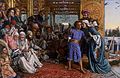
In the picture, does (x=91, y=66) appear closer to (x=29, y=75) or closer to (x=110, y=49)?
(x=110, y=49)

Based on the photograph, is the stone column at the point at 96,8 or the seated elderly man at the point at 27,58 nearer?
the seated elderly man at the point at 27,58

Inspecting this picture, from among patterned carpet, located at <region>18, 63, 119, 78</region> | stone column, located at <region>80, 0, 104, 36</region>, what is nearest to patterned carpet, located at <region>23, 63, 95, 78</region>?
patterned carpet, located at <region>18, 63, 119, 78</region>

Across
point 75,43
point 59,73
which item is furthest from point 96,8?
point 59,73

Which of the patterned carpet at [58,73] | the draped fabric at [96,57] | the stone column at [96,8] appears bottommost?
the patterned carpet at [58,73]

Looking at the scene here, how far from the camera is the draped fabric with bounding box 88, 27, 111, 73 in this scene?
3596mm

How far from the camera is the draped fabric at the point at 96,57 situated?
3.60 metres

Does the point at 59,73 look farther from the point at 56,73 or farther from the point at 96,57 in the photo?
the point at 96,57

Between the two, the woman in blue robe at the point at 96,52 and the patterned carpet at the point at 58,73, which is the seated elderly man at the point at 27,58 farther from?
the woman in blue robe at the point at 96,52

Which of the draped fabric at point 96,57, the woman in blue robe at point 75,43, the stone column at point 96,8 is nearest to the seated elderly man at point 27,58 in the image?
the woman in blue robe at point 75,43

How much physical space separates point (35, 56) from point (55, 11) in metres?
0.47

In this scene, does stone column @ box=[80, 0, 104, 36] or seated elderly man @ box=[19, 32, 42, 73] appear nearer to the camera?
seated elderly man @ box=[19, 32, 42, 73]

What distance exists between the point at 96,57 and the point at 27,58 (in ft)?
2.17

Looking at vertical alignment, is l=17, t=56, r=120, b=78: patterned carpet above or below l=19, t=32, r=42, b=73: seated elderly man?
below

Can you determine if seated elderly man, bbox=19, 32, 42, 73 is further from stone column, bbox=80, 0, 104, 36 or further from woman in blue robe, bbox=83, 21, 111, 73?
stone column, bbox=80, 0, 104, 36
